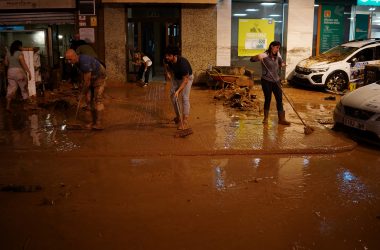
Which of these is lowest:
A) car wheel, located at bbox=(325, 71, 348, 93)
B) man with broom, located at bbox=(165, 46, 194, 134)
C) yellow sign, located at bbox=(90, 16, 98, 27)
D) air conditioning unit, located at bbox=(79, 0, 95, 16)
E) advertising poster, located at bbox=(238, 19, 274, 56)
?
car wheel, located at bbox=(325, 71, 348, 93)

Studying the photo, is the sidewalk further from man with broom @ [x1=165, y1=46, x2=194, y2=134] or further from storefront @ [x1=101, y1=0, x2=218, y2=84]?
storefront @ [x1=101, y1=0, x2=218, y2=84]

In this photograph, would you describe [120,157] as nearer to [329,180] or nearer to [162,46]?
[329,180]

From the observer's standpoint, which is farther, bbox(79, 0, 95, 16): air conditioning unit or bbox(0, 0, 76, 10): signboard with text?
bbox(79, 0, 95, 16): air conditioning unit

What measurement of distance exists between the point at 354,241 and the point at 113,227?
2.37m

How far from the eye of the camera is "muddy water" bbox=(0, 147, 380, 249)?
4188mm

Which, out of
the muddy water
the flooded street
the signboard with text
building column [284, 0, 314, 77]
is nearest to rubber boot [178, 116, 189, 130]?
the flooded street

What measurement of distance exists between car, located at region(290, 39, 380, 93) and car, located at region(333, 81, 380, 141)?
586 centimetres

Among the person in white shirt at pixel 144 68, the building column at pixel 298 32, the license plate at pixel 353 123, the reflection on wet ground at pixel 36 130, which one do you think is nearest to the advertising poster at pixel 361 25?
the building column at pixel 298 32

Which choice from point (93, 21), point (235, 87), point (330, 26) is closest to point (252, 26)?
point (330, 26)

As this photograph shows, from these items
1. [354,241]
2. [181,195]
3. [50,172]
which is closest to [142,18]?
[50,172]

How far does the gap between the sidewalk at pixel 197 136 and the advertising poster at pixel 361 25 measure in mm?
7481

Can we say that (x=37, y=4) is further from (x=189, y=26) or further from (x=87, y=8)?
(x=189, y=26)

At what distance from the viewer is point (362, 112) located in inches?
299

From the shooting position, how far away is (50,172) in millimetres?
6219
